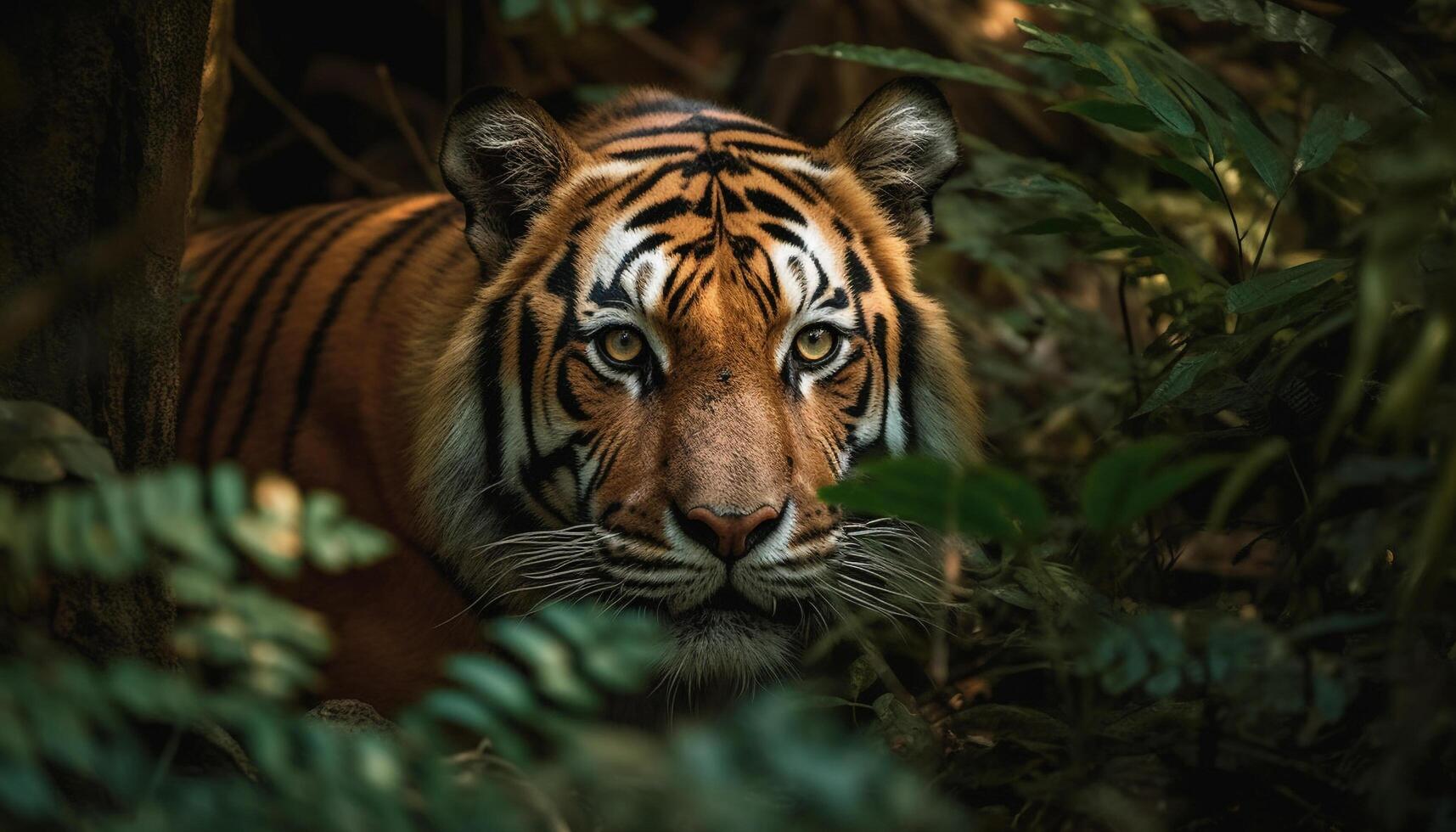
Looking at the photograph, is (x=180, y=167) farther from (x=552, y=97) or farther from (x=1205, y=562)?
(x=552, y=97)

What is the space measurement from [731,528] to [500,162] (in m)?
0.94

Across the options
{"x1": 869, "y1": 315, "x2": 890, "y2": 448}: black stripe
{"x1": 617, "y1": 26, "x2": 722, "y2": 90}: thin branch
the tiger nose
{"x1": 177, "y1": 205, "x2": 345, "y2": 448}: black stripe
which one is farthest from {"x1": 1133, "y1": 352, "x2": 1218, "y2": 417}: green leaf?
{"x1": 617, "y1": 26, "x2": 722, "y2": 90}: thin branch

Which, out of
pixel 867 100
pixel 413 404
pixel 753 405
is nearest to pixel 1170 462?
pixel 753 405

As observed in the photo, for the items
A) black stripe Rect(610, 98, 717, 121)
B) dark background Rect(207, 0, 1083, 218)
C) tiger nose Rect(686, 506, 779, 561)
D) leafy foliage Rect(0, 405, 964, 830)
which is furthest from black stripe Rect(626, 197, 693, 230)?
dark background Rect(207, 0, 1083, 218)

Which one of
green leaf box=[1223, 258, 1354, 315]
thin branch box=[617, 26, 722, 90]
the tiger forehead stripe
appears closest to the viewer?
green leaf box=[1223, 258, 1354, 315]

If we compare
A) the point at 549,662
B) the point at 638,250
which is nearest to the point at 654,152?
the point at 638,250

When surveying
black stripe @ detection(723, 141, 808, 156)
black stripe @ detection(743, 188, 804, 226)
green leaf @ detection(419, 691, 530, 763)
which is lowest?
green leaf @ detection(419, 691, 530, 763)

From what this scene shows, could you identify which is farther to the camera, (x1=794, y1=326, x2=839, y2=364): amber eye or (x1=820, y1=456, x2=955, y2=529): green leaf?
(x1=794, y1=326, x2=839, y2=364): amber eye

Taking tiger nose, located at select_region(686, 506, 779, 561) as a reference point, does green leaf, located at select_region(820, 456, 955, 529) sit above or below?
above

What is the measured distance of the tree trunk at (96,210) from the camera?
5.13 ft

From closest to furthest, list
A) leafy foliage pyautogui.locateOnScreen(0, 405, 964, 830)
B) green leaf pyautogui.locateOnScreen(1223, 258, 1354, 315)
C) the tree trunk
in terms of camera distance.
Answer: leafy foliage pyautogui.locateOnScreen(0, 405, 964, 830) → the tree trunk → green leaf pyautogui.locateOnScreen(1223, 258, 1354, 315)

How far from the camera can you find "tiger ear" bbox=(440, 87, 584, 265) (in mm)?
2268

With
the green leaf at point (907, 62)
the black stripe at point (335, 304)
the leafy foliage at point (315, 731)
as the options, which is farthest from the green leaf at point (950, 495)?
the black stripe at point (335, 304)

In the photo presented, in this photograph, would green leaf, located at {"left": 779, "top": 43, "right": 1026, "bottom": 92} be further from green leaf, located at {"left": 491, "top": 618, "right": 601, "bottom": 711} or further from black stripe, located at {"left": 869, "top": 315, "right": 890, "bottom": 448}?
green leaf, located at {"left": 491, "top": 618, "right": 601, "bottom": 711}
